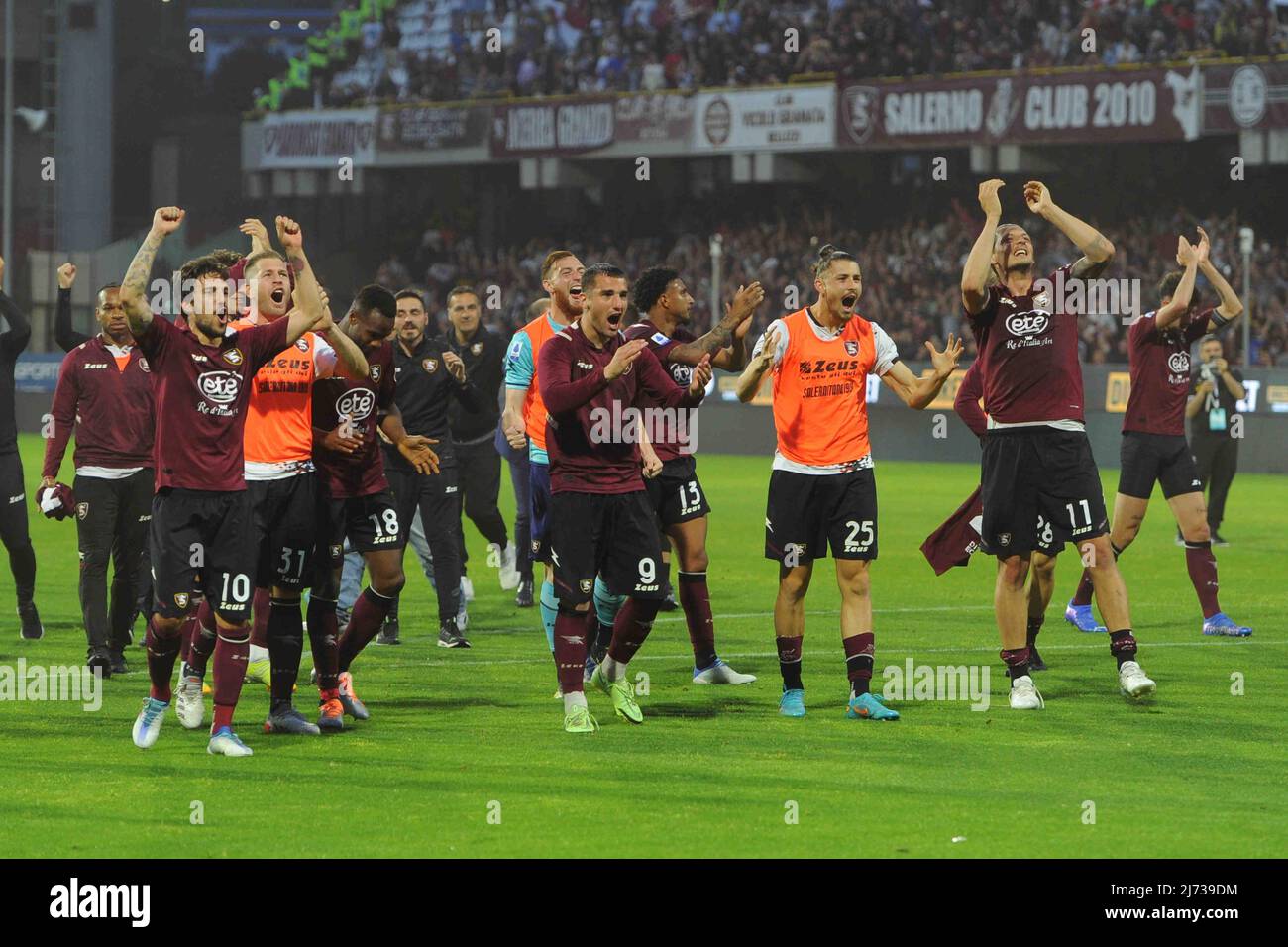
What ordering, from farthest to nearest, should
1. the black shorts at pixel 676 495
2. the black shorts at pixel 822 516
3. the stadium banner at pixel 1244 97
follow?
the stadium banner at pixel 1244 97 → the black shorts at pixel 676 495 → the black shorts at pixel 822 516

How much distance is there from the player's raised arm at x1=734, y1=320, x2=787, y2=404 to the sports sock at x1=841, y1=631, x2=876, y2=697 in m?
1.34

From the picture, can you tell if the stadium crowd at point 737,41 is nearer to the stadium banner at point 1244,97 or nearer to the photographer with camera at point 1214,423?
the stadium banner at point 1244,97

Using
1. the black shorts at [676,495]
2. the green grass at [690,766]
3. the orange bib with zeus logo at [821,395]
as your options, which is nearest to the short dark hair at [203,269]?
the green grass at [690,766]

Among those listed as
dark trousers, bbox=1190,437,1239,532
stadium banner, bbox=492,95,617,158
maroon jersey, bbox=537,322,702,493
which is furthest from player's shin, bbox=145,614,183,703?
stadium banner, bbox=492,95,617,158

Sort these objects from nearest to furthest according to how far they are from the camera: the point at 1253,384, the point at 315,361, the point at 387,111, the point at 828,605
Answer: the point at 315,361, the point at 828,605, the point at 1253,384, the point at 387,111

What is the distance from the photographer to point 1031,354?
10789mm

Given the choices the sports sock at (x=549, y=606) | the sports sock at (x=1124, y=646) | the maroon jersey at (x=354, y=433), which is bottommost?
the sports sock at (x=1124, y=646)

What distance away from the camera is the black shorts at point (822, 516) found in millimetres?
10211

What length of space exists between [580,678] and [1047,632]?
4985 mm

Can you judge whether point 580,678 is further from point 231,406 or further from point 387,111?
point 387,111

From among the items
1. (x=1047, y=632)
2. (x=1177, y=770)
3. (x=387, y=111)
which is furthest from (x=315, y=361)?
(x=387, y=111)

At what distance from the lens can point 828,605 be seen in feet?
51.3

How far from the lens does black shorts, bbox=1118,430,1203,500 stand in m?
13.8

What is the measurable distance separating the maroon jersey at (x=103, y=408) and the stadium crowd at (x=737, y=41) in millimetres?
30902
